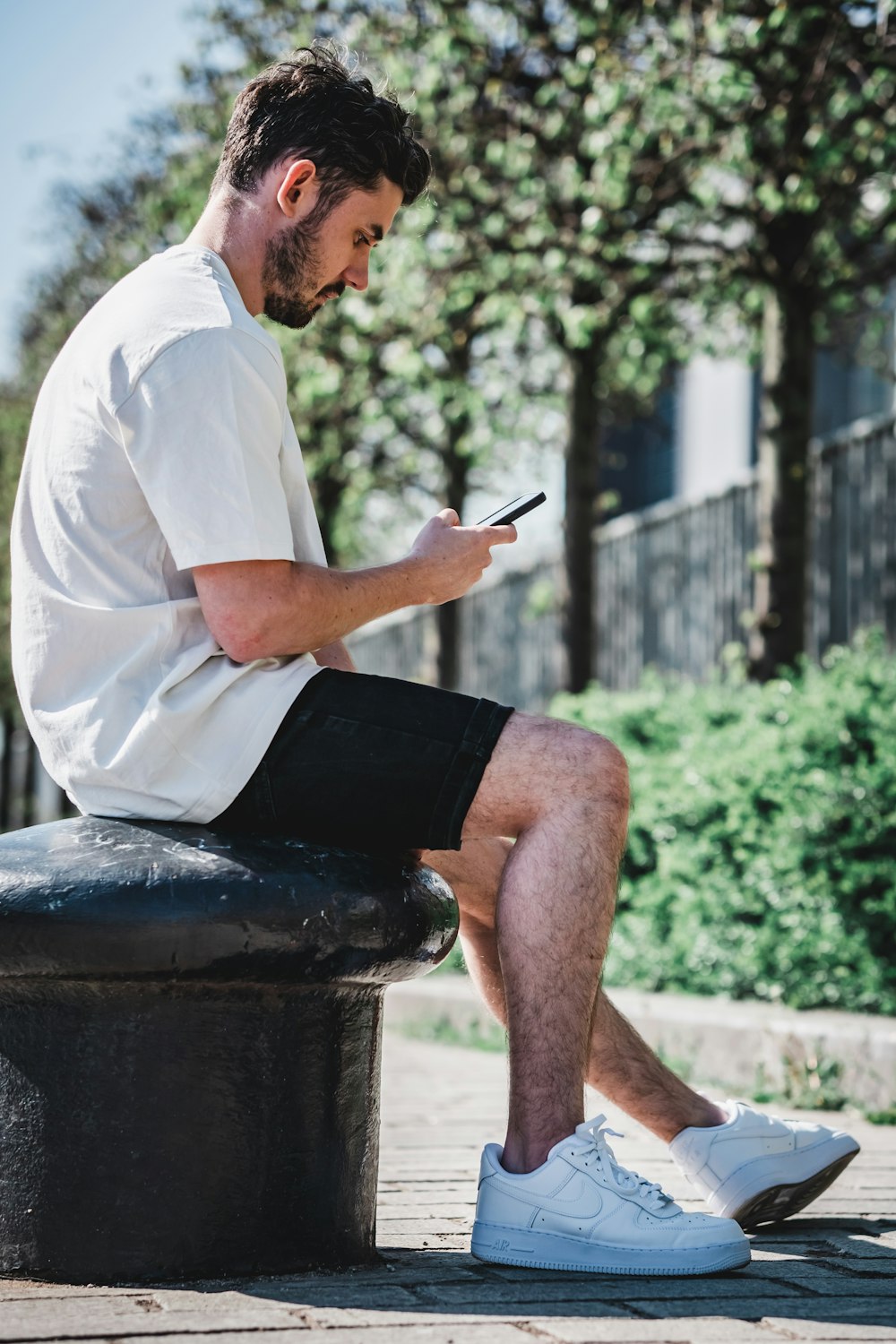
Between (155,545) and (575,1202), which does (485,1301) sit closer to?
(575,1202)

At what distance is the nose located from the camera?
Answer: 3.02 m

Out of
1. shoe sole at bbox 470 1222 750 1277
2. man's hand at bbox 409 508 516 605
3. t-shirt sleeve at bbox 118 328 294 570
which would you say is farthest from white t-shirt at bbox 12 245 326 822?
shoe sole at bbox 470 1222 750 1277

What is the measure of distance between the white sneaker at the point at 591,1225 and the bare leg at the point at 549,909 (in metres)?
0.05

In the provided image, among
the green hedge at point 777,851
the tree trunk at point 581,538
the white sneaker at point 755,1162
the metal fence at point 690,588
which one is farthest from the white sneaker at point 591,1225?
the tree trunk at point 581,538

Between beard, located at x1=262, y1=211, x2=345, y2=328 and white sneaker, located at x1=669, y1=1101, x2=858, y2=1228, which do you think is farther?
white sneaker, located at x1=669, y1=1101, x2=858, y2=1228

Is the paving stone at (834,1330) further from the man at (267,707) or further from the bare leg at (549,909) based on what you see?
the bare leg at (549,909)

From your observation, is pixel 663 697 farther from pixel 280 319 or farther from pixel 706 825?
pixel 280 319

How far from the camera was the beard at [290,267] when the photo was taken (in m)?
2.91

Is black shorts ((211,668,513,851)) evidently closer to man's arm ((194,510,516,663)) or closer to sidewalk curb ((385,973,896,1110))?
man's arm ((194,510,516,663))

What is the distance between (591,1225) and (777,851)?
136 inches

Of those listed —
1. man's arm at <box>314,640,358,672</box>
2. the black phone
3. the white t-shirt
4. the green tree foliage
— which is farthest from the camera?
the green tree foliage

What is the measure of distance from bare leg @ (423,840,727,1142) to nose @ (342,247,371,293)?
1107 mm

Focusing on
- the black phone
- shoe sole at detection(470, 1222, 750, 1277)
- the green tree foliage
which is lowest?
shoe sole at detection(470, 1222, 750, 1277)

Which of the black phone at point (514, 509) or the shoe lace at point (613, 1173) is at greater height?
the black phone at point (514, 509)
